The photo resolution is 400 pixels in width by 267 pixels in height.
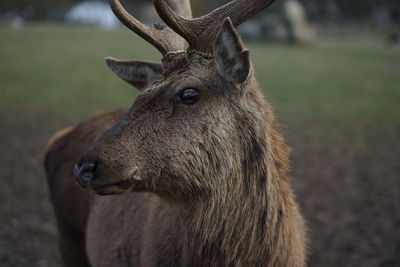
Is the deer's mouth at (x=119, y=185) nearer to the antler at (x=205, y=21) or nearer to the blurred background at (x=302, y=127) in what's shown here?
the antler at (x=205, y=21)

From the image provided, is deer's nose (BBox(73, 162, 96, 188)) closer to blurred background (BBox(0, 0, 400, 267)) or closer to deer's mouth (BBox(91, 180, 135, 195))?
deer's mouth (BBox(91, 180, 135, 195))

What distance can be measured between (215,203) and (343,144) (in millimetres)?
7947

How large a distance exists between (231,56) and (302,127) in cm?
937

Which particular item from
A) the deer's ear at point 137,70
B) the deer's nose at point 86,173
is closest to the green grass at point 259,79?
the deer's ear at point 137,70

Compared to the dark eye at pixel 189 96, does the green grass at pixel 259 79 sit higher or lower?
lower

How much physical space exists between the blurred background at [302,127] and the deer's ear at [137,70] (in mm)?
976

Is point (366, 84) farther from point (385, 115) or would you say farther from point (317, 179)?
point (317, 179)

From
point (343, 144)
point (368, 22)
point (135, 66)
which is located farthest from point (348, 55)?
point (368, 22)

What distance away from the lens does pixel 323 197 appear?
7.65 metres

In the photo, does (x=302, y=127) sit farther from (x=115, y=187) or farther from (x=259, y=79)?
(x=115, y=187)

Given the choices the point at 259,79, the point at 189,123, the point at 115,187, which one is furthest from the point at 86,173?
the point at 259,79

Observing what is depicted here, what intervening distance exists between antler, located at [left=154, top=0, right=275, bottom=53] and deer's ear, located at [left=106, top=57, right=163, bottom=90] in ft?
1.46

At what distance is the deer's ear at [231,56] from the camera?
296 centimetres

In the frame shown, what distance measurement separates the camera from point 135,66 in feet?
12.1
